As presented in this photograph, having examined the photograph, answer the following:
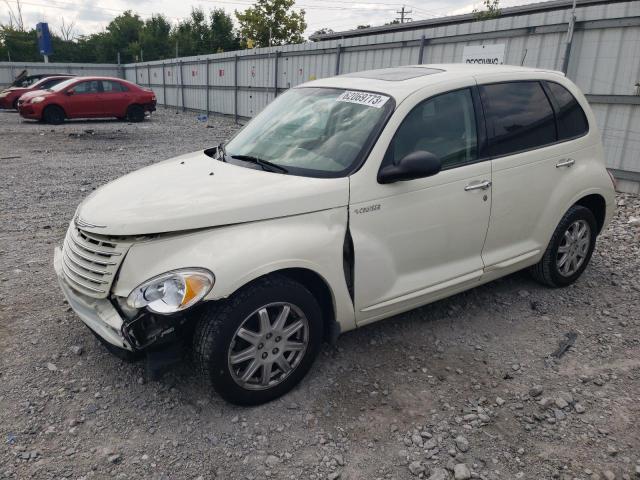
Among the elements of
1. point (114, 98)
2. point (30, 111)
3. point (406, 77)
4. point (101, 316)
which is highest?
point (406, 77)

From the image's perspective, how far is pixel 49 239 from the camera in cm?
568

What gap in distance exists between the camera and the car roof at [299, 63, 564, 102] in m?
3.40

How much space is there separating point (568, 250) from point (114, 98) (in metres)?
17.4

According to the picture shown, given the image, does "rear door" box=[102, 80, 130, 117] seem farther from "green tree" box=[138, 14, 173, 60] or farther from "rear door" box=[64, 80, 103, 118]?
"green tree" box=[138, 14, 173, 60]

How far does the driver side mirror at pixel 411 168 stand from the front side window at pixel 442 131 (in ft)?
0.35

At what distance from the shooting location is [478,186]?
3.50 m

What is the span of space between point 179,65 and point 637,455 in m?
26.2

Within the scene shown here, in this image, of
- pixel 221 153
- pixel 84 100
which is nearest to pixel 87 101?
pixel 84 100

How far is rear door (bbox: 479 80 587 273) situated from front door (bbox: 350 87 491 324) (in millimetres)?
147

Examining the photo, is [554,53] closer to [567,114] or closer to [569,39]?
[569,39]

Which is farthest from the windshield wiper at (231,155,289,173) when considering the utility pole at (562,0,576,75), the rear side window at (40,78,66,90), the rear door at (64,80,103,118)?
the rear side window at (40,78,66,90)

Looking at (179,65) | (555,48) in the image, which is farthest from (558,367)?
(179,65)

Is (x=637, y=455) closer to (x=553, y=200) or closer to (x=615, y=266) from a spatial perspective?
(x=553, y=200)

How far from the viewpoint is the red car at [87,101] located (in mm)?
16875
